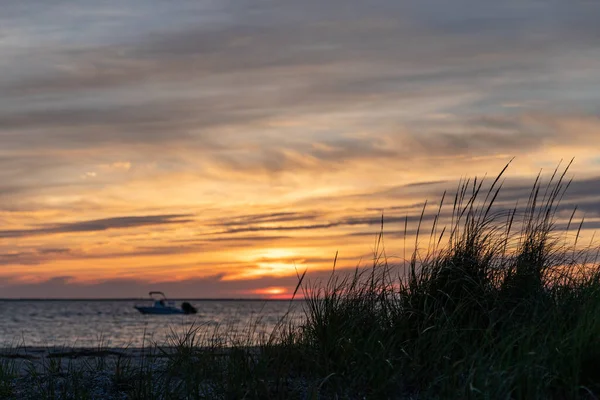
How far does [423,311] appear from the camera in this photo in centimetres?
679

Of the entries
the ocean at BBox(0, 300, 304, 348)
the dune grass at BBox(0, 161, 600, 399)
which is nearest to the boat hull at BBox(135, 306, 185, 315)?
the ocean at BBox(0, 300, 304, 348)

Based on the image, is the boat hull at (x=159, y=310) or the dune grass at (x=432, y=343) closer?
the dune grass at (x=432, y=343)

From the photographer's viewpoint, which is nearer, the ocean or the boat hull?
the ocean

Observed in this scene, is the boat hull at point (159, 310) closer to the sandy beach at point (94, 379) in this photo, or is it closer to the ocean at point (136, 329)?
the ocean at point (136, 329)

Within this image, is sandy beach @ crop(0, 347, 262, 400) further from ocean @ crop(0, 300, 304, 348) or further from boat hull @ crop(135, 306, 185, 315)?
boat hull @ crop(135, 306, 185, 315)

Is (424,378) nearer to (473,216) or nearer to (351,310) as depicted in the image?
(351,310)

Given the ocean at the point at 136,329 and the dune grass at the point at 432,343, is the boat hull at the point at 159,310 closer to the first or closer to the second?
the ocean at the point at 136,329

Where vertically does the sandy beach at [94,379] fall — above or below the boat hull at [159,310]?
above

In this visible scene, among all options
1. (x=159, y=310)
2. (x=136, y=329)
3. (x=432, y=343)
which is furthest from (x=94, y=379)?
(x=159, y=310)

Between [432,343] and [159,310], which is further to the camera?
[159,310]

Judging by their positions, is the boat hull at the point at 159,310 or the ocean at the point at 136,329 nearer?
the ocean at the point at 136,329

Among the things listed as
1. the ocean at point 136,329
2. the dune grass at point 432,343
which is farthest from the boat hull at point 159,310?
the dune grass at point 432,343

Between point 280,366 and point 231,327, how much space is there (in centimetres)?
130

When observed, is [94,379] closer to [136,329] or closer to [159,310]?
[136,329]
